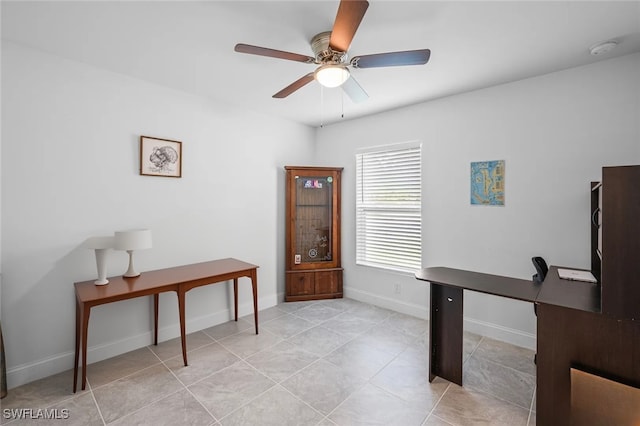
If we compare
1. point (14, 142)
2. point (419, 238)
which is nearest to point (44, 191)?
point (14, 142)

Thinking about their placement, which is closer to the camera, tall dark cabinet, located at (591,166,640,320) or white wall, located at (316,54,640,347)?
tall dark cabinet, located at (591,166,640,320)

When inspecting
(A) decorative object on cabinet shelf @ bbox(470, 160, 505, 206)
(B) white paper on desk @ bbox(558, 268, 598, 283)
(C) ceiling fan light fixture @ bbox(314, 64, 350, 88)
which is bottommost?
(B) white paper on desk @ bbox(558, 268, 598, 283)

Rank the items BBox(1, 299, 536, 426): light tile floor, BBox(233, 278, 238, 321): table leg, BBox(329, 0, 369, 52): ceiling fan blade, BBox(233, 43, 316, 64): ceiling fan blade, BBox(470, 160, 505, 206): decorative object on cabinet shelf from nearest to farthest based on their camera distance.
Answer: BBox(329, 0, 369, 52): ceiling fan blade
BBox(233, 43, 316, 64): ceiling fan blade
BBox(1, 299, 536, 426): light tile floor
BBox(470, 160, 505, 206): decorative object on cabinet shelf
BBox(233, 278, 238, 321): table leg

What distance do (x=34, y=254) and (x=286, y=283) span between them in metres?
2.60

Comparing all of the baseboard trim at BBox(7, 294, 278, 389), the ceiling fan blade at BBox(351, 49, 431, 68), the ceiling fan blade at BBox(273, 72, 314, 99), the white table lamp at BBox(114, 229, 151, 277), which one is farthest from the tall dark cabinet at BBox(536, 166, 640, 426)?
the baseboard trim at BBox(7, 294, 278, 389)

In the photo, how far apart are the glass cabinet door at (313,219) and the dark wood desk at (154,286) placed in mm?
1139

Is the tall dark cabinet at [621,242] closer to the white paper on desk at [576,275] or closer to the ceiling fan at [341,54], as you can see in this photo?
the white paper on desk at [576,275]

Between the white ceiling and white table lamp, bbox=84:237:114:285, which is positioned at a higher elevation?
the white ceiling

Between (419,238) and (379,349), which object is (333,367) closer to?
(379,349)

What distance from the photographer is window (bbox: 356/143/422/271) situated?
3.56m

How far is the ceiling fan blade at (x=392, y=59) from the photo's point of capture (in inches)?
69.2

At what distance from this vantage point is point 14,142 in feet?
7.06

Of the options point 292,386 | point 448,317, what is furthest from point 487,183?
point 292,386

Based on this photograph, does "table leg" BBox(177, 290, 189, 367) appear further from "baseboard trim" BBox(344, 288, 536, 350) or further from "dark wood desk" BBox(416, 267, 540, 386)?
"baseboard trim" BBox(344, 288, 536, 350)
